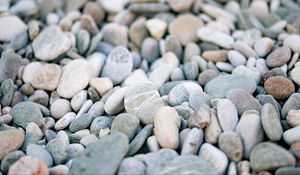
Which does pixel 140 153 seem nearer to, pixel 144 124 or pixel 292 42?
pixel 144 124

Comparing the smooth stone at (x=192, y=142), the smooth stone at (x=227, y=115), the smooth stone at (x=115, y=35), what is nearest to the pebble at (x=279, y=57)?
the smooth stone at (x=227, y=115)

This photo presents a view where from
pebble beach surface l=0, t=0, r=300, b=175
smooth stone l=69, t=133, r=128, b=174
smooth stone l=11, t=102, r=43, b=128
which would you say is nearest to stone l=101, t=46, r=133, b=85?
pebble beach surface l=0, t=0, r=300, b=175

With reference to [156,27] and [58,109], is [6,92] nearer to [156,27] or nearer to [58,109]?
[58,109]

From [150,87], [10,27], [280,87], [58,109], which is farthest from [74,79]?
[280,87]

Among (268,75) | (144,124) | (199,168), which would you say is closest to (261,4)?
(268,75)

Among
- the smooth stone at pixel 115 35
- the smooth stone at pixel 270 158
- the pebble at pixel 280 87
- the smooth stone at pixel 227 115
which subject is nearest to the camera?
the smooth stone at pixel 270 158

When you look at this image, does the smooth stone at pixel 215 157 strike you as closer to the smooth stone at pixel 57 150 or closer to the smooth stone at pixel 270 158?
the smooth stone at pixel 270 158

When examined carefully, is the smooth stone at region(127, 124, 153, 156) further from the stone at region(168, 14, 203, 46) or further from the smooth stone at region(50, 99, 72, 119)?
the stone at region(168, 14, 203, 46)
